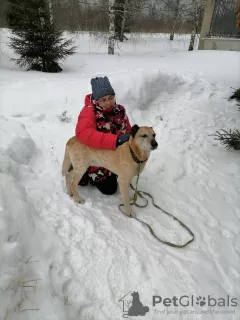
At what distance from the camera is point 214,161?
4703 millimetres

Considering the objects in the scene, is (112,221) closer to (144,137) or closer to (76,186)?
(76,186)

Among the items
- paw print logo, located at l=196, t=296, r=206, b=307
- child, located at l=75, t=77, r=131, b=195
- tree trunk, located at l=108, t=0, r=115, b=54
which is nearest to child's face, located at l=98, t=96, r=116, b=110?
child, located at l=75, t=77, r=131, b=195

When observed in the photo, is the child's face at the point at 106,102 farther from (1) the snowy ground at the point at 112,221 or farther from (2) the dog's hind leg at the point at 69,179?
(1) the snowy ground at the point at 112,221

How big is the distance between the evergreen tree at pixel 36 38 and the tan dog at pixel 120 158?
6870 millimetres

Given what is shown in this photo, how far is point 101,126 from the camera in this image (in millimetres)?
3590

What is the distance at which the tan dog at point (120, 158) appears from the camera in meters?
3.05

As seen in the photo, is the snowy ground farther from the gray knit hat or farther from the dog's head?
the gray knit hat

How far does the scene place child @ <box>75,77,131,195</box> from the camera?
3.30 metres

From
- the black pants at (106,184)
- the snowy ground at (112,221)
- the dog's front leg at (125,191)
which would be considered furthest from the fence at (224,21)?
the dog's front leg at (125,191)

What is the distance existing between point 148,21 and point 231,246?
76.8 ft

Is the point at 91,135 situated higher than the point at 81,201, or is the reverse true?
the point at 91,135

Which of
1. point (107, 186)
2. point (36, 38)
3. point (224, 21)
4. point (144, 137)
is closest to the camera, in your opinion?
point (144, 137)

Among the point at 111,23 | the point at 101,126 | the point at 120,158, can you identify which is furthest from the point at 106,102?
the point at 111,23

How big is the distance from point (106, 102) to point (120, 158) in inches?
30.8
